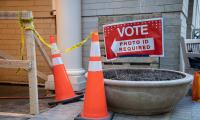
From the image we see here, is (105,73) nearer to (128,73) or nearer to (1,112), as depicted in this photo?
(128,73)

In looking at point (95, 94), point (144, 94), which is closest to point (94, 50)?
point (95, 94)

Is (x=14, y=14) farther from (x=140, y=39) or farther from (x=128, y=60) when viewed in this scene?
(x=128, y=60)

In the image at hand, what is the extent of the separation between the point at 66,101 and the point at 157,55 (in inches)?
62.5

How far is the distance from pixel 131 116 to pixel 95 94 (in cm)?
53


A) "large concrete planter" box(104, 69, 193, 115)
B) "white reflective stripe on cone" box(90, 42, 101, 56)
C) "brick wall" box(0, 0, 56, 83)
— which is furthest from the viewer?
"brick wall" box(0, 0, 56, 83)

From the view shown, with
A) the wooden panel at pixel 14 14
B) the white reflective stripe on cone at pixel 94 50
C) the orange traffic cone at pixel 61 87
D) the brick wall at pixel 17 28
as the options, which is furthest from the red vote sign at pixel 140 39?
the brick wall at pixel 17 28

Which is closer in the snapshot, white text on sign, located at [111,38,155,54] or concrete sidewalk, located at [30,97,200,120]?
concrete sidewalk, located at [30,97,200,120]

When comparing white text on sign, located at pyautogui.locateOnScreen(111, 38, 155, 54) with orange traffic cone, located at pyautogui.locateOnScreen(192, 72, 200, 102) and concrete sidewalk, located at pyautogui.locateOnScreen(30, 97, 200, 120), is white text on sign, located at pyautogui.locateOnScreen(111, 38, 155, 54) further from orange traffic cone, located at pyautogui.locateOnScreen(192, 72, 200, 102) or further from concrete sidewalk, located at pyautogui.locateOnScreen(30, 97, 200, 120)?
concrete sidewalk, located at pyautogui.locateOnScreen(30, 97, 200, 120)

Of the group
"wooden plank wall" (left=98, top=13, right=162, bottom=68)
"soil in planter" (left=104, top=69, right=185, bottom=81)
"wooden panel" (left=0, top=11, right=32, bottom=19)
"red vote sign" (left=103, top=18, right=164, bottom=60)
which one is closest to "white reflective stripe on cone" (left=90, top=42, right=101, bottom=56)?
Result: "soil in planter" (left=104, top=69, right=185, bottom=81)

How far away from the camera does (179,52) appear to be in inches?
150

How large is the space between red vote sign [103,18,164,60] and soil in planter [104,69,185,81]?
35 centimetres

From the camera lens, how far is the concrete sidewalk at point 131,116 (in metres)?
2.68

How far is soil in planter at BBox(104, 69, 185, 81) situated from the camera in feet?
9.82

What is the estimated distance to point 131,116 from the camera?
2715mm
